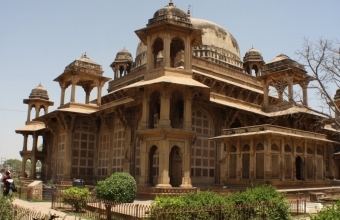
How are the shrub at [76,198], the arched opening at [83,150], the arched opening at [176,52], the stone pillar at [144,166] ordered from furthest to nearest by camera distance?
the arched opening at [83,150], the arched opening at [176,52], the stone pillar at [144,166], the shrub at [76,198]

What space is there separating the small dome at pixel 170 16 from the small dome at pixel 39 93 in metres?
19.8

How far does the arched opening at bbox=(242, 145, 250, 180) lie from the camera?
20.8 metres

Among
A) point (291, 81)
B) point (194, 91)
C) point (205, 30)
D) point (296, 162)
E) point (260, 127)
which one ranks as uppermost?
point (205, 30)

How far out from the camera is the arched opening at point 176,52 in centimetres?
2345

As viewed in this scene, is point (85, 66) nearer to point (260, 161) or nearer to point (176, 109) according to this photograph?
point (176, 109)

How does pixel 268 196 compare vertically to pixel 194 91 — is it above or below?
below

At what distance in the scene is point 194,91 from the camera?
21188 mm

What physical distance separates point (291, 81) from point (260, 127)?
22.6 feet

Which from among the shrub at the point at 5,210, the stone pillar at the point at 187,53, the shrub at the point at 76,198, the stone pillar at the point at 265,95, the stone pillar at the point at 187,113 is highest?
the stone pillar at the point at 187,53

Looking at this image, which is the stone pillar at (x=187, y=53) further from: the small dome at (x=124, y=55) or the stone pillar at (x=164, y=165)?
the small dome at (x=124, y=55)

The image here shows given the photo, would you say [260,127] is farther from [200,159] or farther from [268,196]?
[268,196]

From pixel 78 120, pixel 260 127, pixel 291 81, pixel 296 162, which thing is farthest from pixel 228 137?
pixel 78 120

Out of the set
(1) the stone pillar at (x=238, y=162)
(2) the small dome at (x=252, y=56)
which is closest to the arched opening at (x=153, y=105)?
(1) the stone pillar at (x=238, y=162)

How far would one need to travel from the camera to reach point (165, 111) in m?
20.2
